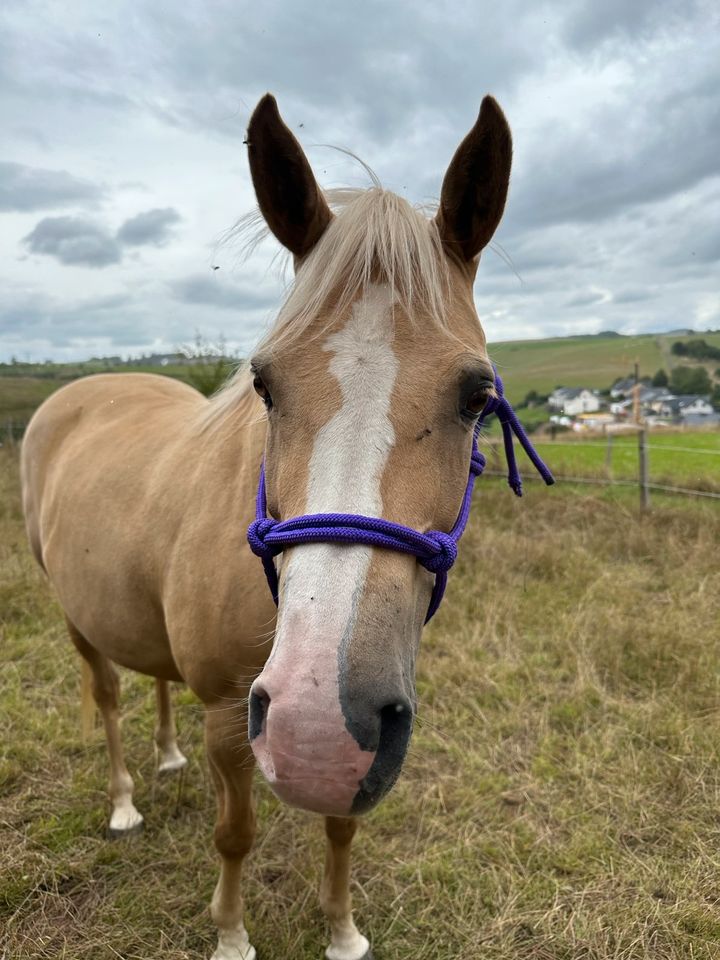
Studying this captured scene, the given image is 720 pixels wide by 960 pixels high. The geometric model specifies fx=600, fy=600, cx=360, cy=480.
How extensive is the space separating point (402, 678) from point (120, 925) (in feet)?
7.42

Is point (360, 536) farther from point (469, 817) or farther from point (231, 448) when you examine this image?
point (469, 817)

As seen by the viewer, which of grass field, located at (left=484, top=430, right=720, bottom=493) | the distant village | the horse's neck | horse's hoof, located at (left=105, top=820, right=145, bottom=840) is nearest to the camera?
the horse's neck

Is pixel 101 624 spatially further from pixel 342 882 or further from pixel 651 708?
pixel 651 708

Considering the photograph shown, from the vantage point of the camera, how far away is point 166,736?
140 inches

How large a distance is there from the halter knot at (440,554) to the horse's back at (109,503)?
1.28 meters

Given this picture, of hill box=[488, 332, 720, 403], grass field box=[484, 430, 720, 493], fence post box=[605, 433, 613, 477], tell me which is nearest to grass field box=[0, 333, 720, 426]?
hill box=[488, 332, 720, 403]

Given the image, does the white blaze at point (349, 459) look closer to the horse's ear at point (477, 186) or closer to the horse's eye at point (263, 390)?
the horse's eye at point (263, 390)

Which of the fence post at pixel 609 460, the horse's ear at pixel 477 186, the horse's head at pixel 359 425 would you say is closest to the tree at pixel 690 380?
the fence post at pixel 609 460

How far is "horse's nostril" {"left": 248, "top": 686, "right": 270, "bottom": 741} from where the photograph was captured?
3.94 ft

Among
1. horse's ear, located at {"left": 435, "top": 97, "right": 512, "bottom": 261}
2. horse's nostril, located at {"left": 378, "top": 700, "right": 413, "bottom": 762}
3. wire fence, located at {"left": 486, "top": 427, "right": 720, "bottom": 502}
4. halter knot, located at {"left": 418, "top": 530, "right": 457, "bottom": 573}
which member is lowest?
wire fence, located at {"left": 486, "top": 427, "right": 720, "bottom": 502}

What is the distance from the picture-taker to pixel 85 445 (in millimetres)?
3285

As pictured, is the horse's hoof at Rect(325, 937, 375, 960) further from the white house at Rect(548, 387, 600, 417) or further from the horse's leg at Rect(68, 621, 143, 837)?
the white house at Rect(548, 387, 600, 417)

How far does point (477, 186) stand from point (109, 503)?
2029mm

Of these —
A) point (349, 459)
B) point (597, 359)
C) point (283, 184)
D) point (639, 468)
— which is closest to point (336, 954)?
point (349, 459)
